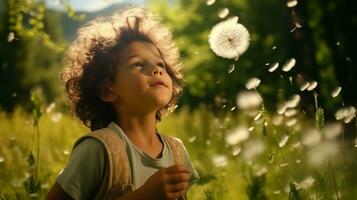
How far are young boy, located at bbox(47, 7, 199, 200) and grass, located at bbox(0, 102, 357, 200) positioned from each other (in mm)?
253

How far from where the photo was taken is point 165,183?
2.11 metres

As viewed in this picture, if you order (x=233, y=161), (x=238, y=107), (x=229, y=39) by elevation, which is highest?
(x=229, y=39)

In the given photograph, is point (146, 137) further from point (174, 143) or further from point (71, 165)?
point (71, 165)

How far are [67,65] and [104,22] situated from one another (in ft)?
0.87

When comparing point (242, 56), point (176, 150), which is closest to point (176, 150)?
point (176, 150)

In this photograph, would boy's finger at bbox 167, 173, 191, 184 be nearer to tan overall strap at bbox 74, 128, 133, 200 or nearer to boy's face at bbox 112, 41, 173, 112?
tan overall strap at bbox 74, 128, 133, 200

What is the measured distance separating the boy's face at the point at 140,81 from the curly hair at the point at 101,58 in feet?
0.21

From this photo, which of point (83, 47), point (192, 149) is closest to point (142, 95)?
point (83, 47)

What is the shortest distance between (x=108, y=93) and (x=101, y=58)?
0.57 feet

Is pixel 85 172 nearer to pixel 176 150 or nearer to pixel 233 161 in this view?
pixel 176 150

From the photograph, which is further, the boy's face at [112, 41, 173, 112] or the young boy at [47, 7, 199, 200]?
the boy's face at [112, 41, 173, 112]

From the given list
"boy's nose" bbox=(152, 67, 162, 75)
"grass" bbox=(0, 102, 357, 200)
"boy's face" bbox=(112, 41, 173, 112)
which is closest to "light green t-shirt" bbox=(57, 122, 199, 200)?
"boy's face" bbox=(112, 41, 173, 112)

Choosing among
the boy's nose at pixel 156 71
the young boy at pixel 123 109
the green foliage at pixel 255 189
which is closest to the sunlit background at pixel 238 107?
the green foliage at pixel 255 189

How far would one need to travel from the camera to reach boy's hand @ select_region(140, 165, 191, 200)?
2113 mm
